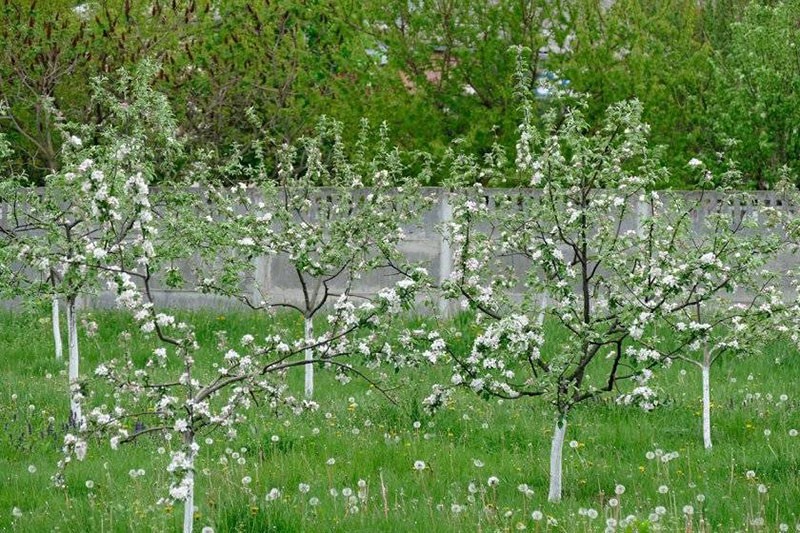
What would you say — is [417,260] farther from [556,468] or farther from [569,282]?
[556,468]

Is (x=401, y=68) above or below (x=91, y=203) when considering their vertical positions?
Result: above

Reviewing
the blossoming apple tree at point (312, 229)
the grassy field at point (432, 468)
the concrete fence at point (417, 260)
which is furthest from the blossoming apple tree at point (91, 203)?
the concrete fence at point (417, 260)

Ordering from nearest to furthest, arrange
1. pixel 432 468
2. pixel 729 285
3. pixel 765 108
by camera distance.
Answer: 1. pixel 729 285
2. pixel 432 468
3. pixel 765 108

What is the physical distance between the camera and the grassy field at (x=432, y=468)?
648cm

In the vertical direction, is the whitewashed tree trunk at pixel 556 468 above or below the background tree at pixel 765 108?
below

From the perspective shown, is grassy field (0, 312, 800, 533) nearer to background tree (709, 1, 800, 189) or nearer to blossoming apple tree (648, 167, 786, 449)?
blossoming apple tree (648, 167, 786, 449)

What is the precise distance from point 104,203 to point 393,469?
2.85 meters

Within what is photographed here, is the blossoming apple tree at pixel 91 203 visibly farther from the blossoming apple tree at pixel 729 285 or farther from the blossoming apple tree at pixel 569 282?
the blossoming apple tree at pixel 729 285

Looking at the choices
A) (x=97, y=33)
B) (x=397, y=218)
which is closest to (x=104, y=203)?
(x=397, y=218)

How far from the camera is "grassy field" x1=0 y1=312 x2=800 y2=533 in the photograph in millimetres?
6480

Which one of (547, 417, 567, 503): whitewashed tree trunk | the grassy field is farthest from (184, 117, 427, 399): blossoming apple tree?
(547, 417, 567, 503): whitewashed tree trunk

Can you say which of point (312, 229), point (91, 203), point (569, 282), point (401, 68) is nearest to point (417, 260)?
point (401, 68)

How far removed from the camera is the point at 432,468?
7785 millimetres

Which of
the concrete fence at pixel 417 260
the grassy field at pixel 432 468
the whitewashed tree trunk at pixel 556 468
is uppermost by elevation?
the concrete fence at pixel 417 260
